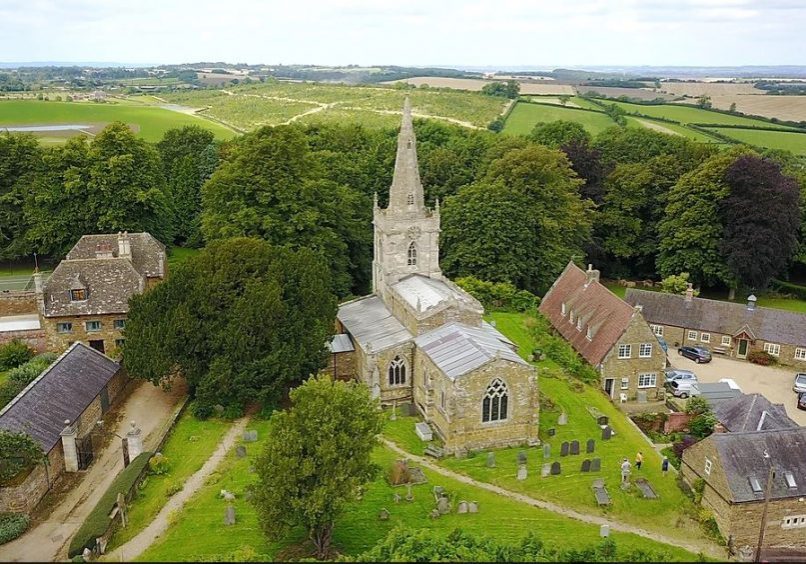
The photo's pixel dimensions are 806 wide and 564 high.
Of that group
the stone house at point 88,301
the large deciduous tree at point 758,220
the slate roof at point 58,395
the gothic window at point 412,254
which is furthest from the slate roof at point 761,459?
the stone house at point 88,301

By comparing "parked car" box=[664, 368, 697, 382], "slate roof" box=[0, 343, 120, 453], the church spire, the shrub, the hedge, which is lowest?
"parked car" box=[664, 368, 697, 382]

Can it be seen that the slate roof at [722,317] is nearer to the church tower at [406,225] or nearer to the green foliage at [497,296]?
the green foliage at [497,296]

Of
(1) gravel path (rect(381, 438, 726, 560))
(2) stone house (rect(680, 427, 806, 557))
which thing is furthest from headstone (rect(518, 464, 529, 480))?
(2) stone house (rect(680, 427, 806, 557))

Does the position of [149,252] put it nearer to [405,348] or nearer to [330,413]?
[405,348]

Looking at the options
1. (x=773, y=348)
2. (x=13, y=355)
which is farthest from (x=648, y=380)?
(x=13, y=355)

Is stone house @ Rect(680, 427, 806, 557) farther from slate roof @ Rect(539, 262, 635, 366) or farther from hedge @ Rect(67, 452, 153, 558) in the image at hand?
hedge @ Rect(67, 452, 153, 558)

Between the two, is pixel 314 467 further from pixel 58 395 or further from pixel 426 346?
pixel 58 395
